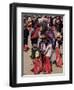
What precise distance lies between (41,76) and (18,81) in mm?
133

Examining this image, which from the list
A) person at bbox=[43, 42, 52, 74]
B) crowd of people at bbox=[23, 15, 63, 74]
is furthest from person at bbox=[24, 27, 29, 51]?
person at bbox=[43, 42, 52, 74]

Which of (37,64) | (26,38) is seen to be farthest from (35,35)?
(37,64)

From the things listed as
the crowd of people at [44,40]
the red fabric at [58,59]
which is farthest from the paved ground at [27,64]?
the red fabric at [58,59]

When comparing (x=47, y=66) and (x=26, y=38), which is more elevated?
(x=26, y=38)

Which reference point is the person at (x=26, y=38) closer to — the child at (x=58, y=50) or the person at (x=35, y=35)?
the person at (x=35, y=35)

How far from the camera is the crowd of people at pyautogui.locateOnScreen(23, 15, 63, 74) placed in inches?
60.7

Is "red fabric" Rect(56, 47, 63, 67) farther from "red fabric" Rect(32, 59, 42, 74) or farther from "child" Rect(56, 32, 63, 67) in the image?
"red fabric" Rect(32, 59, 42, 74)

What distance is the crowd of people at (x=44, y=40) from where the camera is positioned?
1.54m

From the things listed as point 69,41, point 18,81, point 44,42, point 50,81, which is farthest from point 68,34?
point 18,81

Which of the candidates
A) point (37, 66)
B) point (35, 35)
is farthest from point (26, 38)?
point (37, 66)

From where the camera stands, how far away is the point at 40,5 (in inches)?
61.2

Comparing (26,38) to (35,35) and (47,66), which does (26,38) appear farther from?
(47,66)

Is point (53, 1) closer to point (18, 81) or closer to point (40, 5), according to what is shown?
point (40, 5)

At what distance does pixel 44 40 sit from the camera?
1573 millimetres
